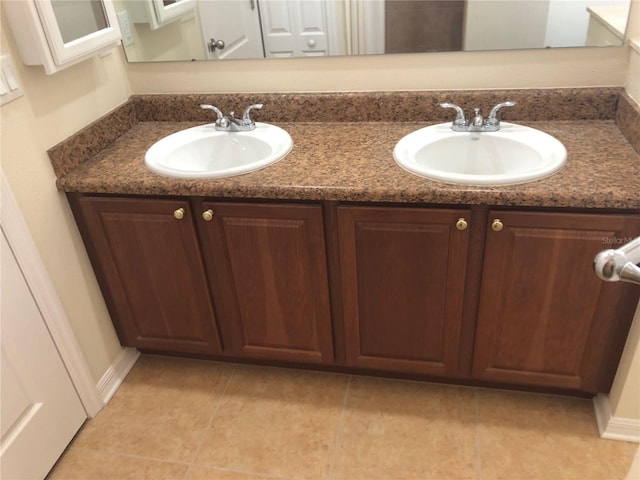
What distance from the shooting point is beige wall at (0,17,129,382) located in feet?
4.68

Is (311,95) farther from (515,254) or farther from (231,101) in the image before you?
(515,254)

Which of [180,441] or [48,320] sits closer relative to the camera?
[48,320]

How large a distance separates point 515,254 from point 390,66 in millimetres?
771

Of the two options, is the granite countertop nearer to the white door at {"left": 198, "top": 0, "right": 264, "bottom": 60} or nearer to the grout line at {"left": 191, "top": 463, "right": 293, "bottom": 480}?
the white door at {"left": 198, "top": 0, "right": 264, "bottom": 60}

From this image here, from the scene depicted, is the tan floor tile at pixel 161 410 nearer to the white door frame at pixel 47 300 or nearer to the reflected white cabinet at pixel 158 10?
the white door frame at pixel 47 300

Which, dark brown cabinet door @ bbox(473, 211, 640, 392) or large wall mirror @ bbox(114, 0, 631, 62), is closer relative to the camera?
dark brown cabinet door @ bbox(473, 211, 640, 392)

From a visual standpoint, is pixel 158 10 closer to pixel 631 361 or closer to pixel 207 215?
pixel 207 215

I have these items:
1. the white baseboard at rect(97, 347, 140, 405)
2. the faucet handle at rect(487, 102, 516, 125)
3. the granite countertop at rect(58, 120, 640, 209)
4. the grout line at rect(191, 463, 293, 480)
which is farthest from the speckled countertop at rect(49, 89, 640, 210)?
the grout line at rect(191, 463, 293, 480)

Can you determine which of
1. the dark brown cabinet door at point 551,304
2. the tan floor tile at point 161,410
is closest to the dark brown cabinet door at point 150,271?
the tan floor tile at point 161,410

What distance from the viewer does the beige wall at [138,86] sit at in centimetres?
147

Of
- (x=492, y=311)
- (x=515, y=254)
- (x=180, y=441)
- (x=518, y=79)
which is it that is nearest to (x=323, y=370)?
(x=180, y=441)

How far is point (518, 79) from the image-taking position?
5.50ft

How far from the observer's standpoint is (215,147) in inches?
71.8

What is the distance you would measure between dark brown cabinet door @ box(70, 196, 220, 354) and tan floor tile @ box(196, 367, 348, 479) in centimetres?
21
